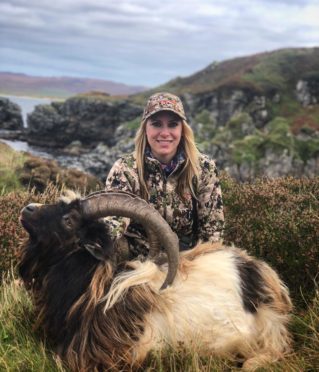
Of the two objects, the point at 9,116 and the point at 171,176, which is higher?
the point at 171,176

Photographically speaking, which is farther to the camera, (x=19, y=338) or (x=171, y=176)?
(x=171, y=176)

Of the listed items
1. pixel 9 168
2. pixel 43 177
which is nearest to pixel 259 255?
pixel 43 177

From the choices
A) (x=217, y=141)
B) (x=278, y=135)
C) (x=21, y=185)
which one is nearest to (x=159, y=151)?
(x=21, y=185)

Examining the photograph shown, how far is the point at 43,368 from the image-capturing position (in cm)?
405

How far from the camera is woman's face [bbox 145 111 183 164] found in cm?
548

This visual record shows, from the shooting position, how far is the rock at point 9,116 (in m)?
75.6

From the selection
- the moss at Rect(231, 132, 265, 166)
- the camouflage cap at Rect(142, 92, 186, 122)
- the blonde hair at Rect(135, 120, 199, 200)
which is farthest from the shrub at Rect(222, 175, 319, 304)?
the moss at Rect(231, 132, 265, 166)

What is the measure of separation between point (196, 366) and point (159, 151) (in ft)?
7.63

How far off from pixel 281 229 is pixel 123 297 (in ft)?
7.30

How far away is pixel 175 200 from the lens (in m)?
5.66

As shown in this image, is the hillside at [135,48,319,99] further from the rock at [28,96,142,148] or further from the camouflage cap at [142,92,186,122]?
the camouflage cap at [142,92,186,122]

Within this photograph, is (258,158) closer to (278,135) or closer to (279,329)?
(278,135)

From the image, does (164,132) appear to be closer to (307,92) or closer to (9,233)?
(9,233)

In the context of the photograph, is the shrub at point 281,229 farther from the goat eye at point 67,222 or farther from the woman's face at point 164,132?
the goat eye at point 67,222
